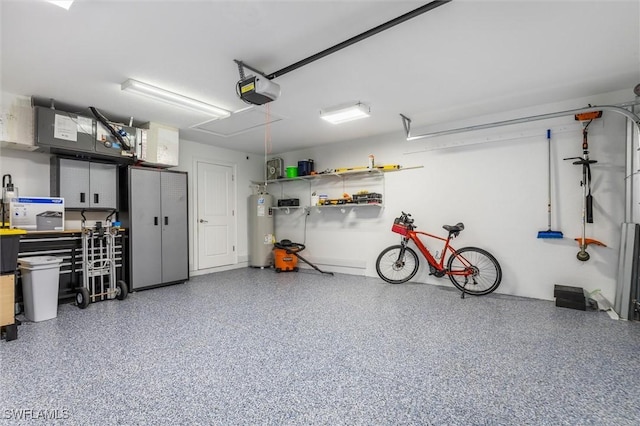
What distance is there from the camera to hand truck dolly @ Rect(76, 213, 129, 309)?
3.85 meters

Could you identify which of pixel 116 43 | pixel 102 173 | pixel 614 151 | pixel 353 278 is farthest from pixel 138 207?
pixel 614 151

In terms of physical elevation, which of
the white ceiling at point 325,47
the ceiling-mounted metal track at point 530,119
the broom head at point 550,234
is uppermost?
the white ceiling at point 325,47

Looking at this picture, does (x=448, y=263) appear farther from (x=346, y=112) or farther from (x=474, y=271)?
(x=346, y=112)

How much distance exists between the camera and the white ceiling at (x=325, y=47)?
2150 mm

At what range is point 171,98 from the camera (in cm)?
355

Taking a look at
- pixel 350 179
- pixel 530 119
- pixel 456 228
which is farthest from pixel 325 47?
pixel 350 179

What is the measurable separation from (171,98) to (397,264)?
4.08m

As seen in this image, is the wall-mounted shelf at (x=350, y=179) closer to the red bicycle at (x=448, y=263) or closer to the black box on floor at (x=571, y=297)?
the red bicycle at (x=448, y=263)

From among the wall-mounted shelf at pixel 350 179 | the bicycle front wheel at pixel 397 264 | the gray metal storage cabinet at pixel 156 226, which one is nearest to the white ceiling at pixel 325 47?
the gray metal storage cabinet at pixel 156 226

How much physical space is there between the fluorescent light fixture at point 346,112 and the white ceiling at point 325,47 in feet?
0.39

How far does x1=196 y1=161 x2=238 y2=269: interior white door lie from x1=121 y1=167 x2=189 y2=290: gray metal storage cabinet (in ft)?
2.51

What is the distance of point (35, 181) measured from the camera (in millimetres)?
3895

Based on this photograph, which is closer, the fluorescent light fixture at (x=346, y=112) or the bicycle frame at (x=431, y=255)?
the fluorescent light fixture at (x=346, y=112)

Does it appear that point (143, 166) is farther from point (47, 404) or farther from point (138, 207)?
point (47, 404)
